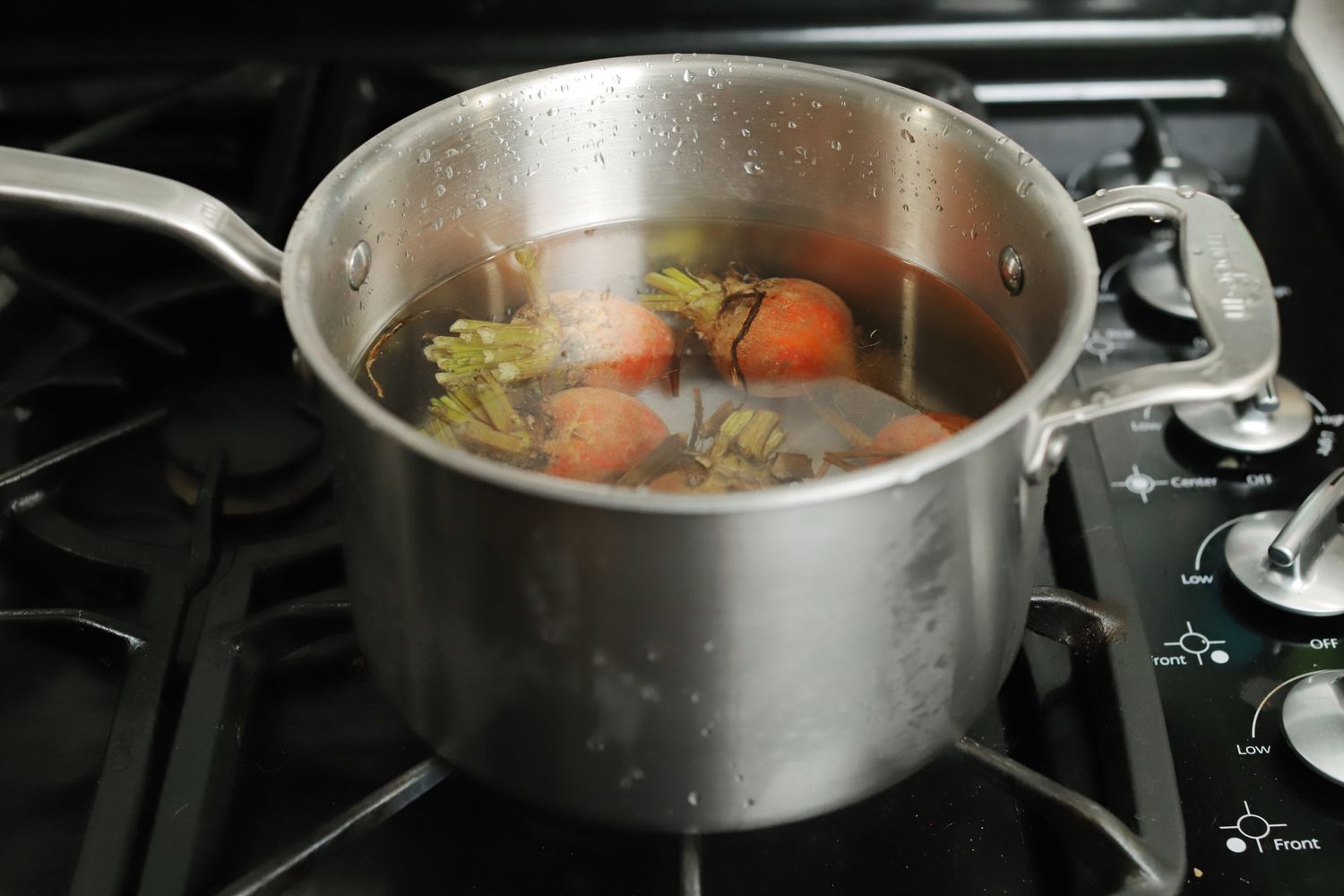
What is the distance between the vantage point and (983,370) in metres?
0.68

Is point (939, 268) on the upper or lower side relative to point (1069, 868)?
upper

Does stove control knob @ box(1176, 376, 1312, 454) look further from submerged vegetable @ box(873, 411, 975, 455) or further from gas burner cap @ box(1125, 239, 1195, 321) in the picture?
submerged vegetable @ box(873, 411, 975, 455)

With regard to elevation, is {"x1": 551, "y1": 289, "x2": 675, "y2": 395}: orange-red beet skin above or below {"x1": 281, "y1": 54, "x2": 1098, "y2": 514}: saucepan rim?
below

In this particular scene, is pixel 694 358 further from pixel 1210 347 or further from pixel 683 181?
pixel 1210 347

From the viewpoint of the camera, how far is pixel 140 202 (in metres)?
→ 0.56

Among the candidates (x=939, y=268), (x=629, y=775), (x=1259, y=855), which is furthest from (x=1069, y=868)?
(x=939, y=268)

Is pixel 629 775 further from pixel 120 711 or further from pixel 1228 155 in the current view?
pixel 1228 155

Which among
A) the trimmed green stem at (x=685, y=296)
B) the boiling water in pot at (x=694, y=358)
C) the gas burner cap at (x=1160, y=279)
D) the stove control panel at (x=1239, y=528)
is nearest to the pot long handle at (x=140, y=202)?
A: the boiling water in pot at (x=694, y=358)

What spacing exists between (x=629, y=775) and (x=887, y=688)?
11 cm

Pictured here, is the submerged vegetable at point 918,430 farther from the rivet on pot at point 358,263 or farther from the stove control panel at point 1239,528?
the rivet on pot at point 358,263

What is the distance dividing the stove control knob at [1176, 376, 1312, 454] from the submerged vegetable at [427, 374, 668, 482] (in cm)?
34

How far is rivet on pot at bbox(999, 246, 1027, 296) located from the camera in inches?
25.3

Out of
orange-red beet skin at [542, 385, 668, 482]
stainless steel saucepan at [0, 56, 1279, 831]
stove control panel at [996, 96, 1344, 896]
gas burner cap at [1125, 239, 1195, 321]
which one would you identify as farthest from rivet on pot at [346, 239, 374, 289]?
gas burner cap at [1125, 239, 1195, 321]

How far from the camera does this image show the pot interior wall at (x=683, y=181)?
62 cm
